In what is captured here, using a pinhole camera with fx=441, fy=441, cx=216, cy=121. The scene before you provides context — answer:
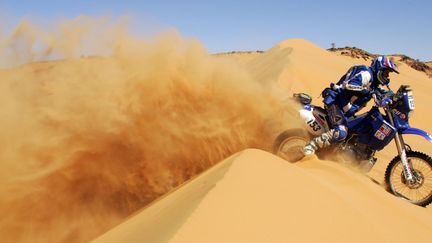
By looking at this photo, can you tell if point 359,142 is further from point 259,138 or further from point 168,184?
point 168,184

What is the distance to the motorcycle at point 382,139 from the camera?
20.2ft

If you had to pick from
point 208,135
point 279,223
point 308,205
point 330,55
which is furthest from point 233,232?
point 330,55

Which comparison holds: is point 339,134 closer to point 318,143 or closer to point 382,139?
point 318,143

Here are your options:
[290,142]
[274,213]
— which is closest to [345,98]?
[290,142]

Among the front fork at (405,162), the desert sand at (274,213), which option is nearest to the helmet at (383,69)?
the front fork at (405,162)

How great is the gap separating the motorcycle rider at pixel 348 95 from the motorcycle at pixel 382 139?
0.16 m

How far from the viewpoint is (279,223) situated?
3383 millimetres

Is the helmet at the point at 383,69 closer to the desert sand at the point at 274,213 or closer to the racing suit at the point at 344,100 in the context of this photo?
the racing suit at the point at 344,100

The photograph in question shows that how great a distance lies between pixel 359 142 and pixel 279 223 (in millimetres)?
3708

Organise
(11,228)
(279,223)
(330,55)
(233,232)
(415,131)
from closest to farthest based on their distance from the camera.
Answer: (233,232)
(279,223)
(11,228)
(415,131)
(330,55)

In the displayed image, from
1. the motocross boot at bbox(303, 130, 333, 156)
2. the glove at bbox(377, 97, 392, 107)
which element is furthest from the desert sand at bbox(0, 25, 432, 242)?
the glove at bbox(377, 97, 392, 107)

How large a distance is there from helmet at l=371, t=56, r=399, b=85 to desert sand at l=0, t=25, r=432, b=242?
4.65 ft

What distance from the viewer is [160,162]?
257 inches

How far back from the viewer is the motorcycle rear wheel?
6.98m
